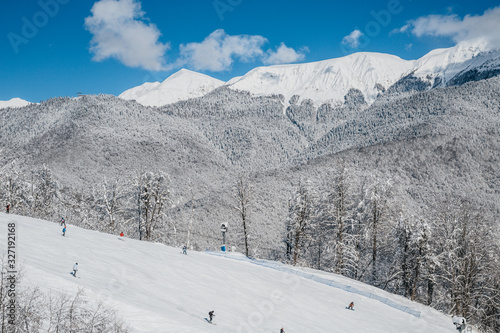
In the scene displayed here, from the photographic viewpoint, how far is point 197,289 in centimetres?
2188

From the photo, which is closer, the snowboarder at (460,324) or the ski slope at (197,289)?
the ski slope at (197,289)

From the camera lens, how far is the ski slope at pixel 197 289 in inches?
649

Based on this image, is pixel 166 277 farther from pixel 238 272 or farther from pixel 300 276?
pixel 300 276

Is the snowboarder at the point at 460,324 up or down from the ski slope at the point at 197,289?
down

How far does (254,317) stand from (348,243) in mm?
16579

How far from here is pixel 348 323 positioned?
2195 cm

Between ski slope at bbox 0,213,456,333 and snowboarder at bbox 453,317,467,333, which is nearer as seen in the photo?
ski slope at bbox 0,213,456,333

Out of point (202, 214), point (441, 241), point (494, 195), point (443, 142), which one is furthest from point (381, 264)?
point (443, 142)

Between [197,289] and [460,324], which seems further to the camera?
[460,324]

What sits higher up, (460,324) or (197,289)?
(197,289)

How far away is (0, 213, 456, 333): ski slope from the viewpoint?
1648 centimetres

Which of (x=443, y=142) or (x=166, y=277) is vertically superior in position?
(x=443, y=142)

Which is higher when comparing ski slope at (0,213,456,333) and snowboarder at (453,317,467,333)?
ski slope at (0,213,456,333)

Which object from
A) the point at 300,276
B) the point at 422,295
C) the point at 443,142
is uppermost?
the point at 443,142
